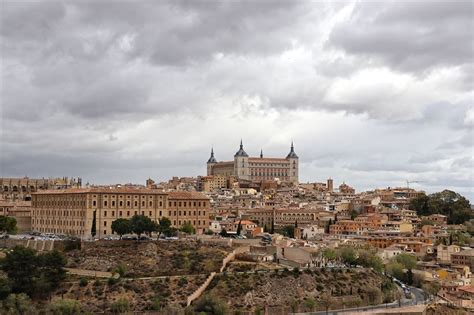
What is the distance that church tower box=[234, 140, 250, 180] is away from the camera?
183m

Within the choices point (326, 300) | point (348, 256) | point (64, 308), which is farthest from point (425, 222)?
point (64, 308)

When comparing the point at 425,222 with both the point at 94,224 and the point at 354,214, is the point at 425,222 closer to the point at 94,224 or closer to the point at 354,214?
the point at 354,214

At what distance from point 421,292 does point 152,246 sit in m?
24.3

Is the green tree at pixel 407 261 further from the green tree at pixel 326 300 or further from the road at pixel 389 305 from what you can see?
the green tree at pixel 326 300

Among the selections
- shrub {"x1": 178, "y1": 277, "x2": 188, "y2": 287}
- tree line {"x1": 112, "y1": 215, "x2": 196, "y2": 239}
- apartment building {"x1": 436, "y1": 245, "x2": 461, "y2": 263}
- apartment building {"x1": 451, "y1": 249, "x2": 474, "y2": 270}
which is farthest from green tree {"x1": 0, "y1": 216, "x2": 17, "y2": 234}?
apartment building {"x1": 451, "y1": 249, "x2": 474, "y2": 270}

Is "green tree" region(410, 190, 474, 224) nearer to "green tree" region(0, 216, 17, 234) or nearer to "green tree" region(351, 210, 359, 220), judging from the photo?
"green tree" region(351, 210, 359, 220)

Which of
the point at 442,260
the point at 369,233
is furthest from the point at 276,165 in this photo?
the point at 442,260

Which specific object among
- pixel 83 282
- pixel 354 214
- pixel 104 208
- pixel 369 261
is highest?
pixel 104 208

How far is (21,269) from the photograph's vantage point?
197 ft

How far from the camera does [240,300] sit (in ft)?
197

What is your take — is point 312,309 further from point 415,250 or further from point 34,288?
point 415,250

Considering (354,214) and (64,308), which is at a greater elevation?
(354,214)

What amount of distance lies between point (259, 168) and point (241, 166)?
546 cm

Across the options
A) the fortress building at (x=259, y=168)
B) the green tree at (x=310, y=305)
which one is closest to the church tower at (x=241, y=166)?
the fortress building at (x=259, y=168)
